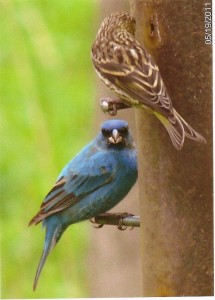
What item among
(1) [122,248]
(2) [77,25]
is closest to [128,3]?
(2) [77,25]

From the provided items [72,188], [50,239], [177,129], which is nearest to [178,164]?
[177,129]

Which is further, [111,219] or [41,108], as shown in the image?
[41,108]

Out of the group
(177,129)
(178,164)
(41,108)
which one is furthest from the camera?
(41,108)

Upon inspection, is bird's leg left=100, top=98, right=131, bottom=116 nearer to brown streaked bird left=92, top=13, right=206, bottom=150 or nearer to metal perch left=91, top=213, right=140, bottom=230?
brown streaked bird left=92, top=13, right=206, bottom=150

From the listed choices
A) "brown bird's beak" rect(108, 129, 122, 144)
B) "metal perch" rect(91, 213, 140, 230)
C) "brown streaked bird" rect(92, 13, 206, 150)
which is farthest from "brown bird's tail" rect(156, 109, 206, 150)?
"metal perch" rect(91, 213, 140, 230)

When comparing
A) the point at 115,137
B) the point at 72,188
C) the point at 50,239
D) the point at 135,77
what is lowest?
the point at 50,239

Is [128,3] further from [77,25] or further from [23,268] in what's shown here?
[23,268]

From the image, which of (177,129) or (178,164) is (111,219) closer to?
(178,164)
